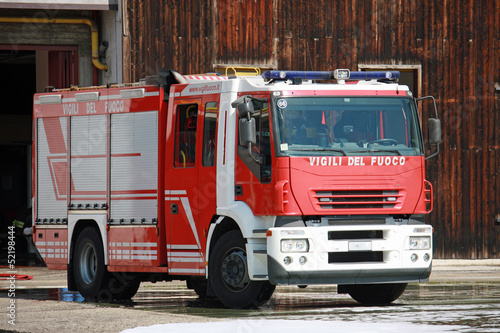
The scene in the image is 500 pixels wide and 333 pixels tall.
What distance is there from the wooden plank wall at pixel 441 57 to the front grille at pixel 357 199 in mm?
10009

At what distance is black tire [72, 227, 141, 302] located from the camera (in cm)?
1563

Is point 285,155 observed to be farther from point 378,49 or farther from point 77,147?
point 378,49

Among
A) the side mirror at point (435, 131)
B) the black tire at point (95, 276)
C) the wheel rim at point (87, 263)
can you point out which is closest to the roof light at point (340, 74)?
the side mirror at point (435, 131)

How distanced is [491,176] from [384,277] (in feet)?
36.9

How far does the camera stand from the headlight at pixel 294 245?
12.8 m

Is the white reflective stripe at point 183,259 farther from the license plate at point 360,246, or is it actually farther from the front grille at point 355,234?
the license plate at point 360,246

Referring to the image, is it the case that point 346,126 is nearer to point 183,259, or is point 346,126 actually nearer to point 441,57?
point 183,259

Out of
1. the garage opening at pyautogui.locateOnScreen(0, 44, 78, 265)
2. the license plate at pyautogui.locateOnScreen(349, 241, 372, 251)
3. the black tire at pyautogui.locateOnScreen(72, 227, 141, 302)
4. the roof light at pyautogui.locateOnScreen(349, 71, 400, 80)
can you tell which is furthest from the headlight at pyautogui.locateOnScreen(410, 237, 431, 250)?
the garage opening at pyautogui.locateOnScreen(0, 44, 78, 265)

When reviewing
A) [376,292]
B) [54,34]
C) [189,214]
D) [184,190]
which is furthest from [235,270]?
[54,34]

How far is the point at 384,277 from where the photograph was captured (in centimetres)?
1320

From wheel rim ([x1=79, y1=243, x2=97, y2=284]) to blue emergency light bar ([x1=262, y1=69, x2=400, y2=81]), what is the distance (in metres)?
4.20

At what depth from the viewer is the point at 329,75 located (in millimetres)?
14000

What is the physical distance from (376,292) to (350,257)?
5.55ft

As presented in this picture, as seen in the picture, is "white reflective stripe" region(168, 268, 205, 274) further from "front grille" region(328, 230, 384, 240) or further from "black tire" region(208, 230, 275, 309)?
"front grille" region(328, 230, 384, 240)
